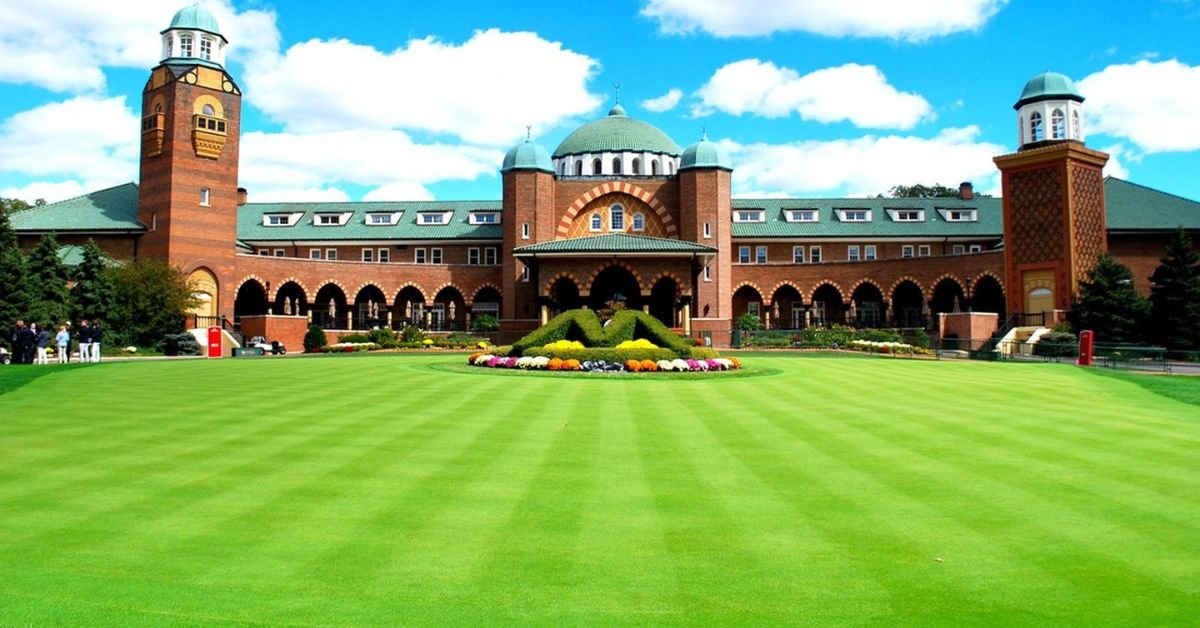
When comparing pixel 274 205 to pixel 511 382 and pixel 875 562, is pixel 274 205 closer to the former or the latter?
pixel 511 382

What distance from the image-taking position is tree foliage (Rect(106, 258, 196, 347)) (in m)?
41.2

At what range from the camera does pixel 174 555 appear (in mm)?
6879

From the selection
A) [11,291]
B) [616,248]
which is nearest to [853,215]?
→ [616,248]

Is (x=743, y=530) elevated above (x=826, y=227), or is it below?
below

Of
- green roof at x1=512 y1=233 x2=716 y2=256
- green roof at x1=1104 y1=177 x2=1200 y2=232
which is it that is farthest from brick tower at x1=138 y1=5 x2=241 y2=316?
green roof at x1=1104 y1=177 x2=1200 y2=232

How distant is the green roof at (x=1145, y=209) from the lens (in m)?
50.9

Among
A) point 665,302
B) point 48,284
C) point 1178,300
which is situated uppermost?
point 48,284

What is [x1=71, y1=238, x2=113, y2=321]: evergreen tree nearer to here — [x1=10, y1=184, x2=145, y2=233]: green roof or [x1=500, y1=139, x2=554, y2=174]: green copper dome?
[x1=10, y1=184, x2=145, y2=233]: green roof

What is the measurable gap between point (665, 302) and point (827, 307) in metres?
14.1

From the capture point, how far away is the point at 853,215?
66188mm

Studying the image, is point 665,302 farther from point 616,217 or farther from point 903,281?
point 903,281

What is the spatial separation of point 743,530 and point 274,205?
6832cm

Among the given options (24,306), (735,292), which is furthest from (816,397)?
(735,292)

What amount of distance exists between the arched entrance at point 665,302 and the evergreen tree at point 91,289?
30.0 meters
